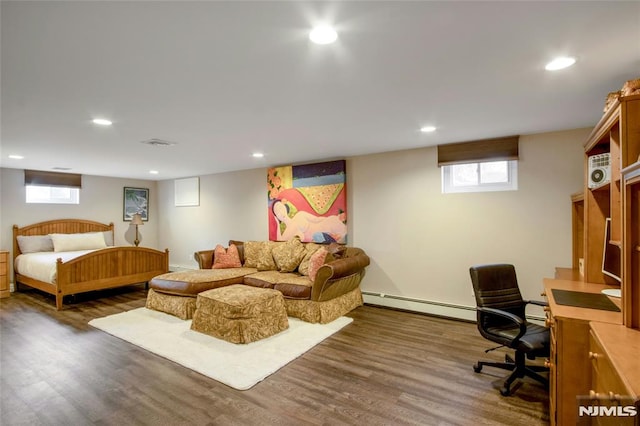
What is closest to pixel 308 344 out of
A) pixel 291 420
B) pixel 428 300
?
pixel 291 420

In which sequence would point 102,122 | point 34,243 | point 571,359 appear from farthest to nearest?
point 34,243, point 102,122, point 571,359

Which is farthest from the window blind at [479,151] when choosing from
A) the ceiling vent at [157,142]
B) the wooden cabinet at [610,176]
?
the ceiling vent at [157,142]

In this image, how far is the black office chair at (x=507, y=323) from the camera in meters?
2.26

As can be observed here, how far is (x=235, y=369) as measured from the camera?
2754 millimetres

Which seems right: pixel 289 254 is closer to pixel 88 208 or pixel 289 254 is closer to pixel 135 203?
pixel 135 203

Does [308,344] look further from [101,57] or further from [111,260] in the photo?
[111,260]

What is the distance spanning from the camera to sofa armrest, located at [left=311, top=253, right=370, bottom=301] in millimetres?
3883

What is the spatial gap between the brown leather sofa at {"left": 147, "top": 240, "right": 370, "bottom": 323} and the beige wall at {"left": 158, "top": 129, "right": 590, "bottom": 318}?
0.42 meters

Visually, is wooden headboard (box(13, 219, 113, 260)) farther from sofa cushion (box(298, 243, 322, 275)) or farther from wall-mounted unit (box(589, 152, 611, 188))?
wall-mounted unit (box(589, 152, 611, 188))

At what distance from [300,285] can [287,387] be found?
5.40 ft

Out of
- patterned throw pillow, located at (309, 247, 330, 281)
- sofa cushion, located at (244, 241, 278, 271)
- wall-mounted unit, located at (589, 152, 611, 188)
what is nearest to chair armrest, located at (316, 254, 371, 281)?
patterned throw pillow, located at (309, 247, 330, 281)

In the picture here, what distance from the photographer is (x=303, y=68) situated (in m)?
1.94

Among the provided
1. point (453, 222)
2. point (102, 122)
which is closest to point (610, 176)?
point (453, 222)

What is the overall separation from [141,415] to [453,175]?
4163 millimetres
